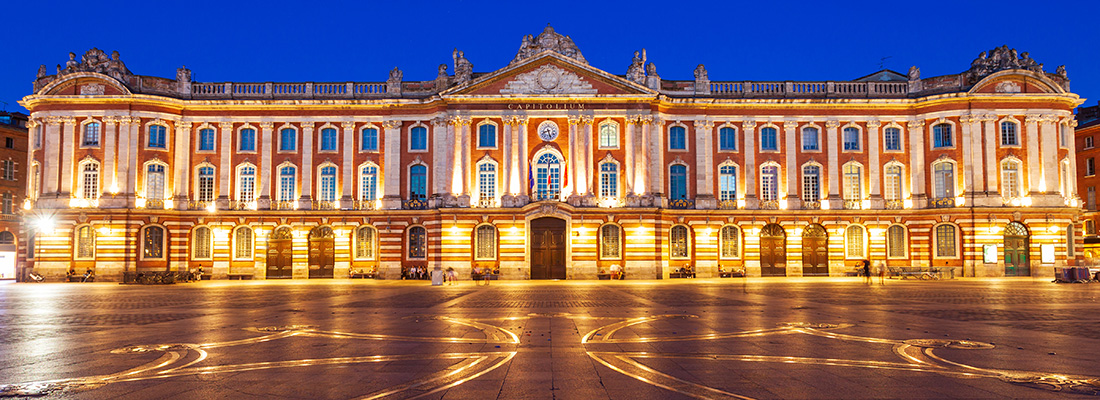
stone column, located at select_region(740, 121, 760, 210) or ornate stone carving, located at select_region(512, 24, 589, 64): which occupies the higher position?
ornate stone carving, located at select_region(512, 24, 589, 64)

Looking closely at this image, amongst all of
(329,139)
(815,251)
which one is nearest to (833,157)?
(815,251)

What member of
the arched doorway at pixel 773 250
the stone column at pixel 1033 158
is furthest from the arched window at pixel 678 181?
the stone column at pixel 1033 158

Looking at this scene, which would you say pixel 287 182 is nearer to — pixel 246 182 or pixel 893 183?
pixel 246 182

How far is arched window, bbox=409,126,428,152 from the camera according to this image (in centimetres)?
5088

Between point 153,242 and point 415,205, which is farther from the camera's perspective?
point 415,205

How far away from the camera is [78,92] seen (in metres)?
48.7

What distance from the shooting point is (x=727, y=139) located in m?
51.1

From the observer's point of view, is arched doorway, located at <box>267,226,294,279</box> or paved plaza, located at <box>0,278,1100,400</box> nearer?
paved plaza, located at <box>0,278,1100,400</box>

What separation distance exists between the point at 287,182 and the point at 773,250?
3343 cm

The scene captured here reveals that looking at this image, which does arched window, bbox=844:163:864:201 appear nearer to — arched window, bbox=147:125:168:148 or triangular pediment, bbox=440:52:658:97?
triangular pediment, bbox=440:52:658:97

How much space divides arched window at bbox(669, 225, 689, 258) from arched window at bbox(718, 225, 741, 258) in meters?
2.63

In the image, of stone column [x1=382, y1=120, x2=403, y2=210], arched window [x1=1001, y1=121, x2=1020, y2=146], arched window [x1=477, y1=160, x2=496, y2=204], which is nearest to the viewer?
arched window [x1=477, y1=160, x2=496, y2=204]

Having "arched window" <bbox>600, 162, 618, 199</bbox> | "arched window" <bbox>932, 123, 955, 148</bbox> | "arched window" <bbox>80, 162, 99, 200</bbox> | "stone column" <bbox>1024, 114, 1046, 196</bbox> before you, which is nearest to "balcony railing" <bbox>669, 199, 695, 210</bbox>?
"arched window" <bbox>600, 162, 618, 199</bbox>

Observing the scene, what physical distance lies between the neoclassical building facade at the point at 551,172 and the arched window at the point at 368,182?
148mm
